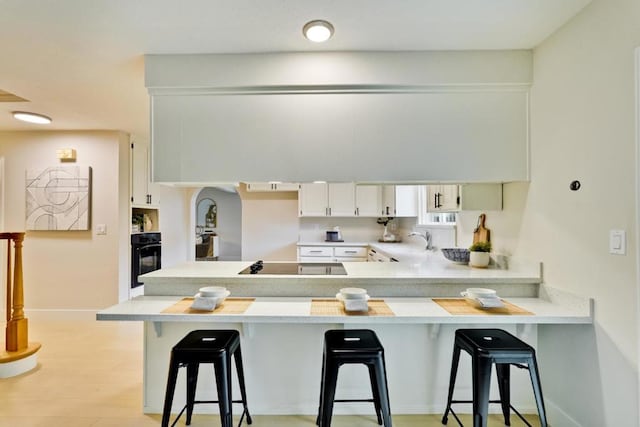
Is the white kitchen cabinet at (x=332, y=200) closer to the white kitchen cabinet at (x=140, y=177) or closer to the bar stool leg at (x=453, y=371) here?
the white kitchen cabinet at (x=140, y=177)

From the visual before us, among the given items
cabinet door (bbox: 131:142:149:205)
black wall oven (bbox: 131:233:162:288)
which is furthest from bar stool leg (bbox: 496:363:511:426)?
cabinet door (bbox: 131:142:149:205)

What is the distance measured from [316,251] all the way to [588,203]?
11.6 feet

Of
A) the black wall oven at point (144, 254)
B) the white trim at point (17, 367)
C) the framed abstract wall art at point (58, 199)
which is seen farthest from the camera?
the black wall oven at point (144, 254)

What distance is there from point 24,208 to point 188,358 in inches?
149

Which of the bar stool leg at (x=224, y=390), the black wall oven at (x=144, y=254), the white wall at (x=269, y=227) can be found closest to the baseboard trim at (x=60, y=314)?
Result: the black wall oven at (x=144, y=254)

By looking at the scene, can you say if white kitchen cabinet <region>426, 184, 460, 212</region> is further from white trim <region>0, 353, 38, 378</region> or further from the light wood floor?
white trim <region>0, 353, 38, 378</region>

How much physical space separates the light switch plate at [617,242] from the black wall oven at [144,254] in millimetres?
4408

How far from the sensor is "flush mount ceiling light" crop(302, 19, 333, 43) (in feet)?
6.13

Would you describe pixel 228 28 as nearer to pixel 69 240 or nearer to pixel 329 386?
pixel 329 386

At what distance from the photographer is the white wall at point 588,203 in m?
1.56

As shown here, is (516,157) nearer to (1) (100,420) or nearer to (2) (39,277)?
(1) (100,420)

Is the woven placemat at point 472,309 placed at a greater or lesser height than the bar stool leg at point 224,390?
greater

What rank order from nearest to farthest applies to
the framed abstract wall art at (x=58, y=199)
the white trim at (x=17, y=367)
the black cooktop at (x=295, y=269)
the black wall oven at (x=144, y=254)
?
the black cooktop at (x=295, y=269), the white trim at (x=17, y=367), the framed abstract wall art at (x=58, y=199), the black wall oven at (x=144, y=254)

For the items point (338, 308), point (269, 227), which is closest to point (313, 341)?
point (338, 308)
